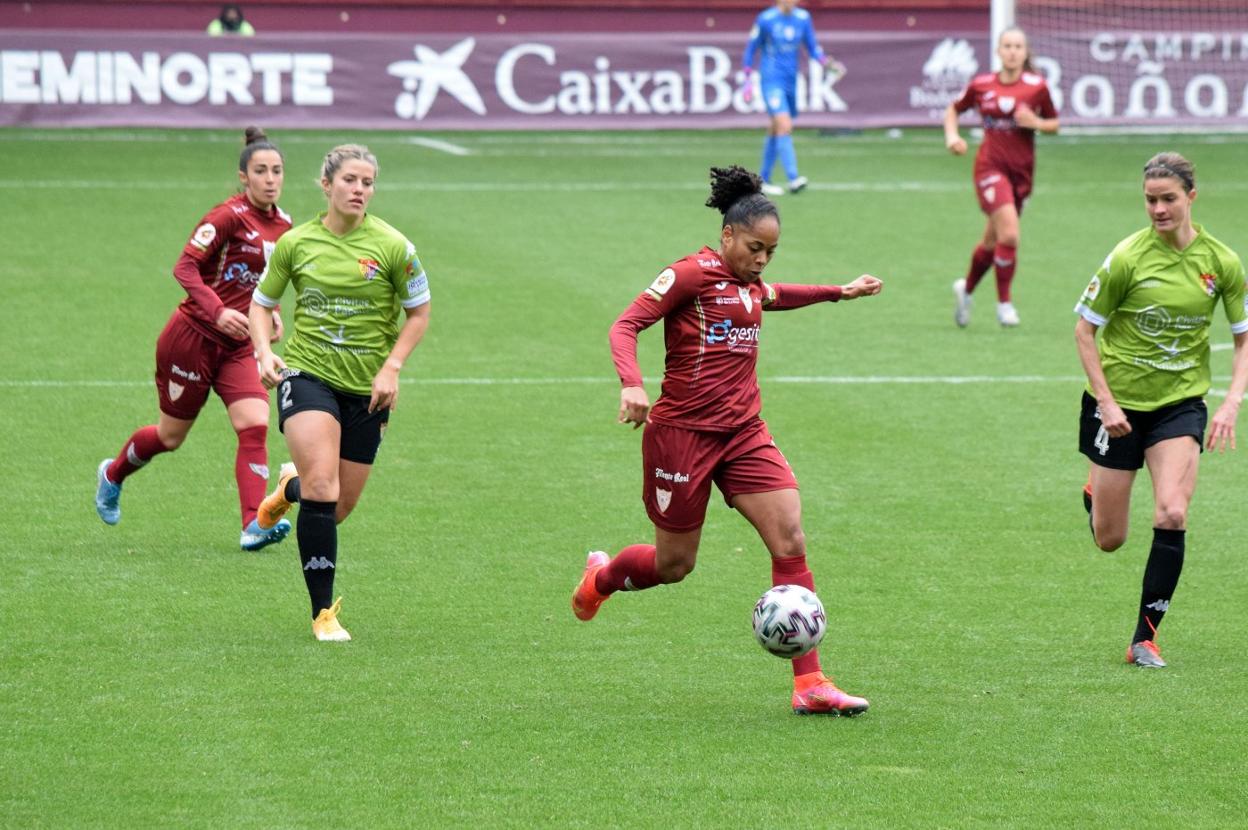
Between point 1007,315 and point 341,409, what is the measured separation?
32.4 ft

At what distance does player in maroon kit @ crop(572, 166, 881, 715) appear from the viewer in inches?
292

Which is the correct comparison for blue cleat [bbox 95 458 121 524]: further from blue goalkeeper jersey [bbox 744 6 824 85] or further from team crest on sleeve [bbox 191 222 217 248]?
blue goalkeeper jersey [bbox 744 6 824 85]

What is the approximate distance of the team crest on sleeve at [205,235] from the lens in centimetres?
963

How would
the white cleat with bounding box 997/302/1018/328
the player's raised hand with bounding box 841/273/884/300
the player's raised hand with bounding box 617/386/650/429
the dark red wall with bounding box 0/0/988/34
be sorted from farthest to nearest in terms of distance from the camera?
the dark red wall with bounding box 0/0/988/34 < the white cleat with bounding box 997/302/1018/328 < the player's raised hand with bounding box 841/273/884/300 < the player's raised hand with bounding box 617/386/650/429

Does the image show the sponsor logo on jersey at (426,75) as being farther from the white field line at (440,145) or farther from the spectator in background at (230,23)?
the spectator in background at (230,23)

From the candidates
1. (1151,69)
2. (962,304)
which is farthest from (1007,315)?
(1151,69)

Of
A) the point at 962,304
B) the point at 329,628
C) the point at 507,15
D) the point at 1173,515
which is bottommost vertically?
the point at 329,628

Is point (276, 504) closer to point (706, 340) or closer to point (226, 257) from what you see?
point (226, 257)

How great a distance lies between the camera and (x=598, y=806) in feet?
20.7

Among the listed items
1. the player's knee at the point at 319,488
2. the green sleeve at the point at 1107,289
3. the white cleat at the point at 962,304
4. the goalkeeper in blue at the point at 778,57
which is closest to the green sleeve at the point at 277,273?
the player's knee at the point at 319,488

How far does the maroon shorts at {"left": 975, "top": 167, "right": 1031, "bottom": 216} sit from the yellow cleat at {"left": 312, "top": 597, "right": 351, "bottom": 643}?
9598 mm

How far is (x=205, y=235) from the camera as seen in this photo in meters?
9.63

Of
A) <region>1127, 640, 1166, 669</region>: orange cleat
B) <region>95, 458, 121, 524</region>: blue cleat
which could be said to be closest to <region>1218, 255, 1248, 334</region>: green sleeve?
<region>1127, 640, 1166, 669</region>: orange cleat

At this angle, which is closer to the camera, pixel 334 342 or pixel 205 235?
pixel 334 342
